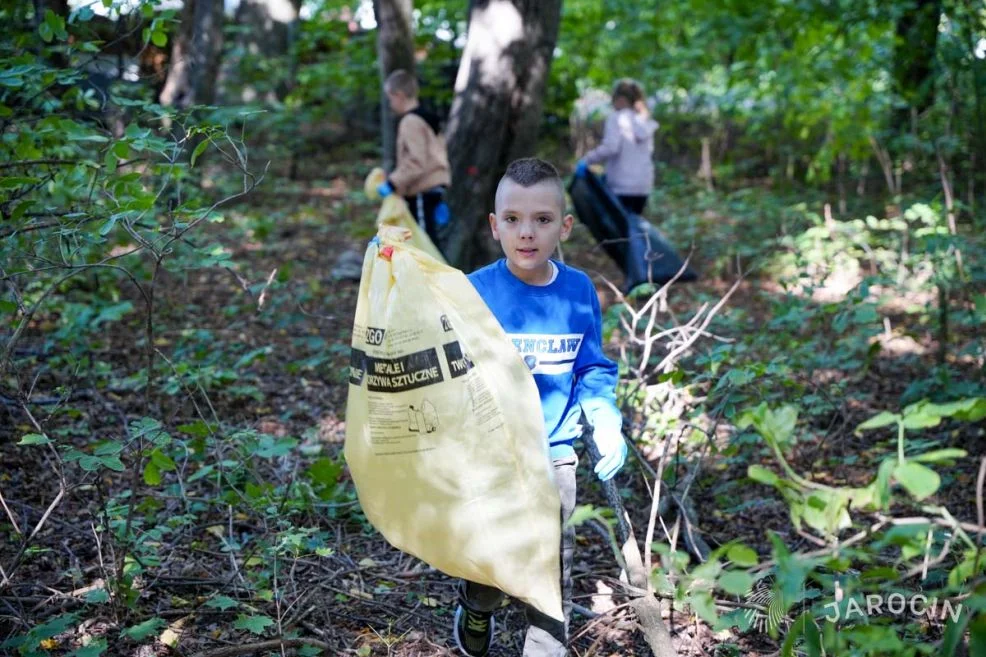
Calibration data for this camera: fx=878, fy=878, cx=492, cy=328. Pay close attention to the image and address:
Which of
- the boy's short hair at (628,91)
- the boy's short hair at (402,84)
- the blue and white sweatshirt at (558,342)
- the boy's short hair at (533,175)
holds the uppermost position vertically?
the boy's short hair at (628,91)

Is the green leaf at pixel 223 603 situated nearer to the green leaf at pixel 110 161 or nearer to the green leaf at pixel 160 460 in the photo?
the green leaf at pixel 160 460

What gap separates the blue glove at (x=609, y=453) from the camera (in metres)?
2.23

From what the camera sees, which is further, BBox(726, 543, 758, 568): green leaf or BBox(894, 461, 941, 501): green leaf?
BBox(726, 543, 758, 568): green leaf

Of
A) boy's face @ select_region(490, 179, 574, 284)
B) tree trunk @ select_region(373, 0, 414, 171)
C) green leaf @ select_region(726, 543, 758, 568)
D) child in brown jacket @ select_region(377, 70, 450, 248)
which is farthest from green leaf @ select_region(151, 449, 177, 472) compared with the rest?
tree trunk @ select_region(373, 0, 414, 171)

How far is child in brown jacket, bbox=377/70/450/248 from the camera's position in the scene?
6.07 metres

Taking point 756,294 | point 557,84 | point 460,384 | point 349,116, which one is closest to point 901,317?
point 756,294

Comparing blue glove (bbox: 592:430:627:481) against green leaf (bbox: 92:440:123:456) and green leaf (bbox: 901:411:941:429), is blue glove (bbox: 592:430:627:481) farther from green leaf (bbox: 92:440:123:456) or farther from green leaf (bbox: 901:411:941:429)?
green leaf (bbox: 92:440:123:456)

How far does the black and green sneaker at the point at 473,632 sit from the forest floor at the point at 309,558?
0.41 ft

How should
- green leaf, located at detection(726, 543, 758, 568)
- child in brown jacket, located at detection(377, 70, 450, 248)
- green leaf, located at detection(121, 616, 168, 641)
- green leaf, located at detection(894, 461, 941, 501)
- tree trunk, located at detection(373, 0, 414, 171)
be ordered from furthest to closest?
tree trunk, located at detection(373, 0, 414, 171) < child in brown jacket, located at detection(377, 70, 450, 248) < green leaf, located at detection(121, 616, 168, 641) < green leaf, located at detection(726, 543, 758, 568) < green leaf, located at detection(894, 461, 941, 501)

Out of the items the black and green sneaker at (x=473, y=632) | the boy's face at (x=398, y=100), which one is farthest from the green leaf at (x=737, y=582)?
the boy's face at (x=398, y=100)

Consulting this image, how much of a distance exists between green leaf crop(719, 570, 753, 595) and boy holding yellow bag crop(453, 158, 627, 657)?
1.05m

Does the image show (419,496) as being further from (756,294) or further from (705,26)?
(705,26)

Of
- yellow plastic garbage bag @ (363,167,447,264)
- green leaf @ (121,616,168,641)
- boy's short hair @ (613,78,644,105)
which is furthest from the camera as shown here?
boy's short hair @ (613,78,644,105)

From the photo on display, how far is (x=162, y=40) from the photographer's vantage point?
2975mm
